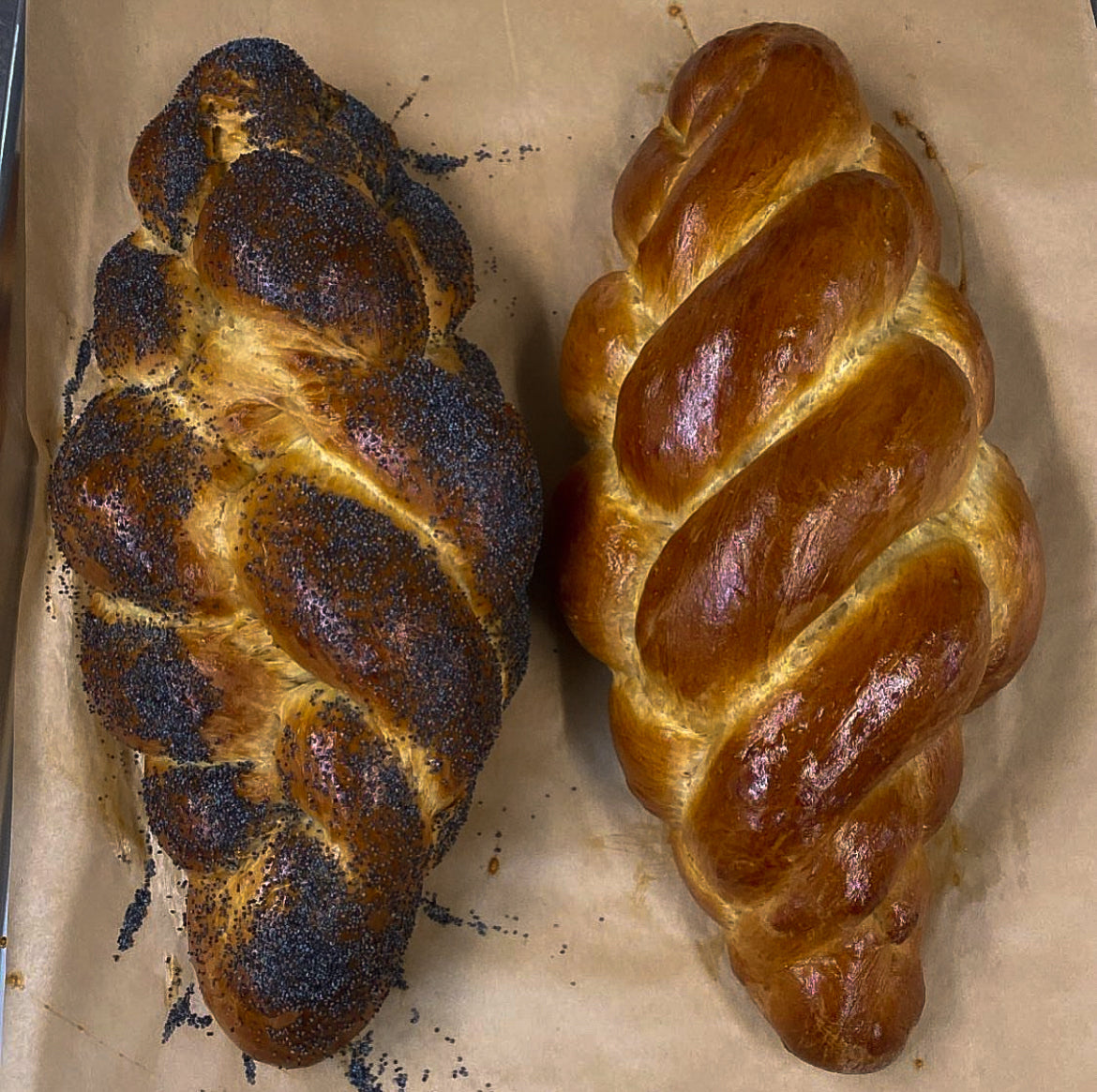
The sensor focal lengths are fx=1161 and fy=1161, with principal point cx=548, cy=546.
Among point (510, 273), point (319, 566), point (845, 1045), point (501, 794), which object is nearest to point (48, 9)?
point (510, 273)

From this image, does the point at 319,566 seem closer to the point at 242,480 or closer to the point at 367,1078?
the point at 242,480

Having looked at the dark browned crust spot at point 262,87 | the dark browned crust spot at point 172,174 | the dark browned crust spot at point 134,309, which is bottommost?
the dark browned crust spot at point 134,309

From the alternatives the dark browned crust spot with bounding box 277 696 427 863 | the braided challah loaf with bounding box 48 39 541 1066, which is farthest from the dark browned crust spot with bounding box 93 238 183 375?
the dark browned crust spot with bounding box 277 696 427 863

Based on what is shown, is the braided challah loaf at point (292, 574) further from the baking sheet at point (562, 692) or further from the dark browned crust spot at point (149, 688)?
the baking sheet at point (562, 692)

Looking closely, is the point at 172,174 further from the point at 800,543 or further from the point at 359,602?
the point at 800,543

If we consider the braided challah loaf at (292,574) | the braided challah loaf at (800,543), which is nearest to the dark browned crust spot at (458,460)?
the braided challah loaf at (292,574)

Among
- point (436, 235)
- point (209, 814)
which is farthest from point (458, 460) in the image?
point (209, 814)

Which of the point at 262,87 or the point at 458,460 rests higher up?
the point at 262,87
